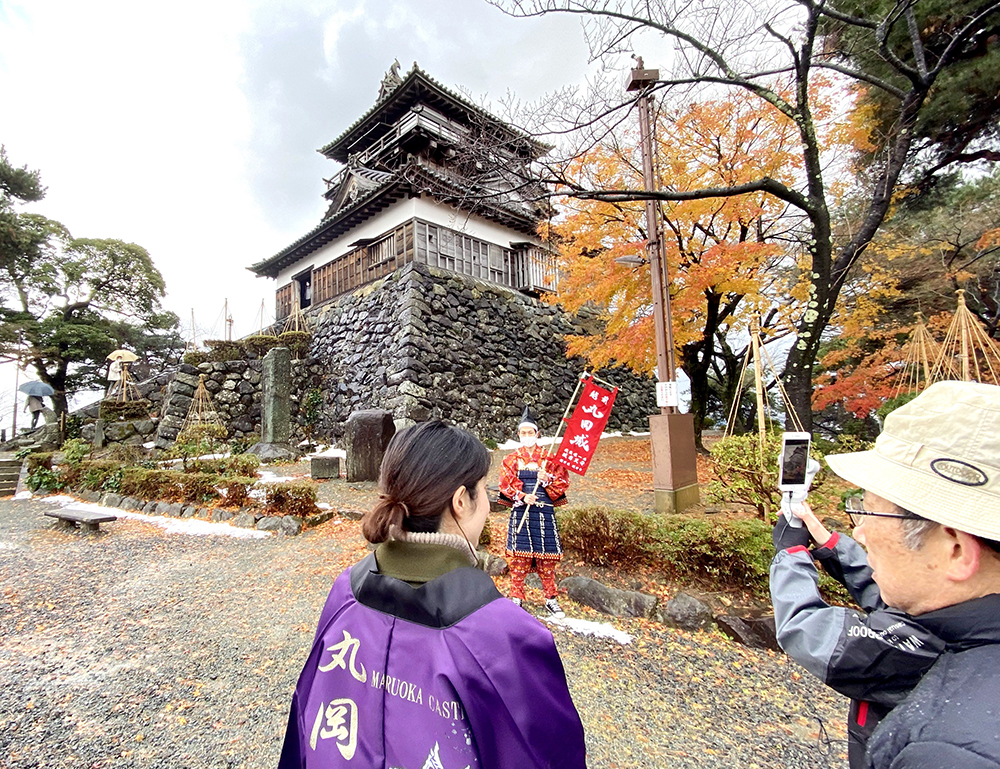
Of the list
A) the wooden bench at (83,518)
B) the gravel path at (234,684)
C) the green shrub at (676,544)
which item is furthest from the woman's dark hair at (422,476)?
the wooden bench at (83,518)

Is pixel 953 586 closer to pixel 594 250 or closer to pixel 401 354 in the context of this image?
pixel 594 250

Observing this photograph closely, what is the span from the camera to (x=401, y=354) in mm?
12648

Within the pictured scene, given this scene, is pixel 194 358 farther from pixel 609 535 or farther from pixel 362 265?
pixel 609 535

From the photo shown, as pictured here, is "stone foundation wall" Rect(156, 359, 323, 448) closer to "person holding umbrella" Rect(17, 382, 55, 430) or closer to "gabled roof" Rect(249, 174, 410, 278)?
"gabled roof" Rect(249, 174, 410, 278)

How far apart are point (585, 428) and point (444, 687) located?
3.33 m

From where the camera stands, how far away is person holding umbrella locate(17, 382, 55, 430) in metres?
16.6

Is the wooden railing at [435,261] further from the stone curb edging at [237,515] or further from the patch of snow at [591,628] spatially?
the patch of snow at [591,628]

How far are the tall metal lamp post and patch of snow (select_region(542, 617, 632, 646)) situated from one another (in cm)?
277

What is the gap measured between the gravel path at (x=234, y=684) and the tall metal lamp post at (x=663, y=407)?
112 inches

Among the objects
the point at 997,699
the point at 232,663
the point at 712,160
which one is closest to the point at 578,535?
the point at 232,663

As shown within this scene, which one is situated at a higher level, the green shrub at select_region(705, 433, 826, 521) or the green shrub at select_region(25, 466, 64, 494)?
the green shrub at select_region(705, 433, 826, 521)

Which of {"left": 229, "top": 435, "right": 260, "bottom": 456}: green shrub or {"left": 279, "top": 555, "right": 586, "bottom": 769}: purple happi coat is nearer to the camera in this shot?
{"left": 279, "top": 555, "right": 586, "bottom": 769}: purple happi coat

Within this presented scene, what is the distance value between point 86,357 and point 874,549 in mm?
26010

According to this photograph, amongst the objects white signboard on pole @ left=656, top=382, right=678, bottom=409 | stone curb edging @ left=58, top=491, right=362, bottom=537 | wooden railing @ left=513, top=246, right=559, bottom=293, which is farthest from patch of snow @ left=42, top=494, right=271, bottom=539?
wooden railing @ left=513, top=246, right=559, bottom=293
